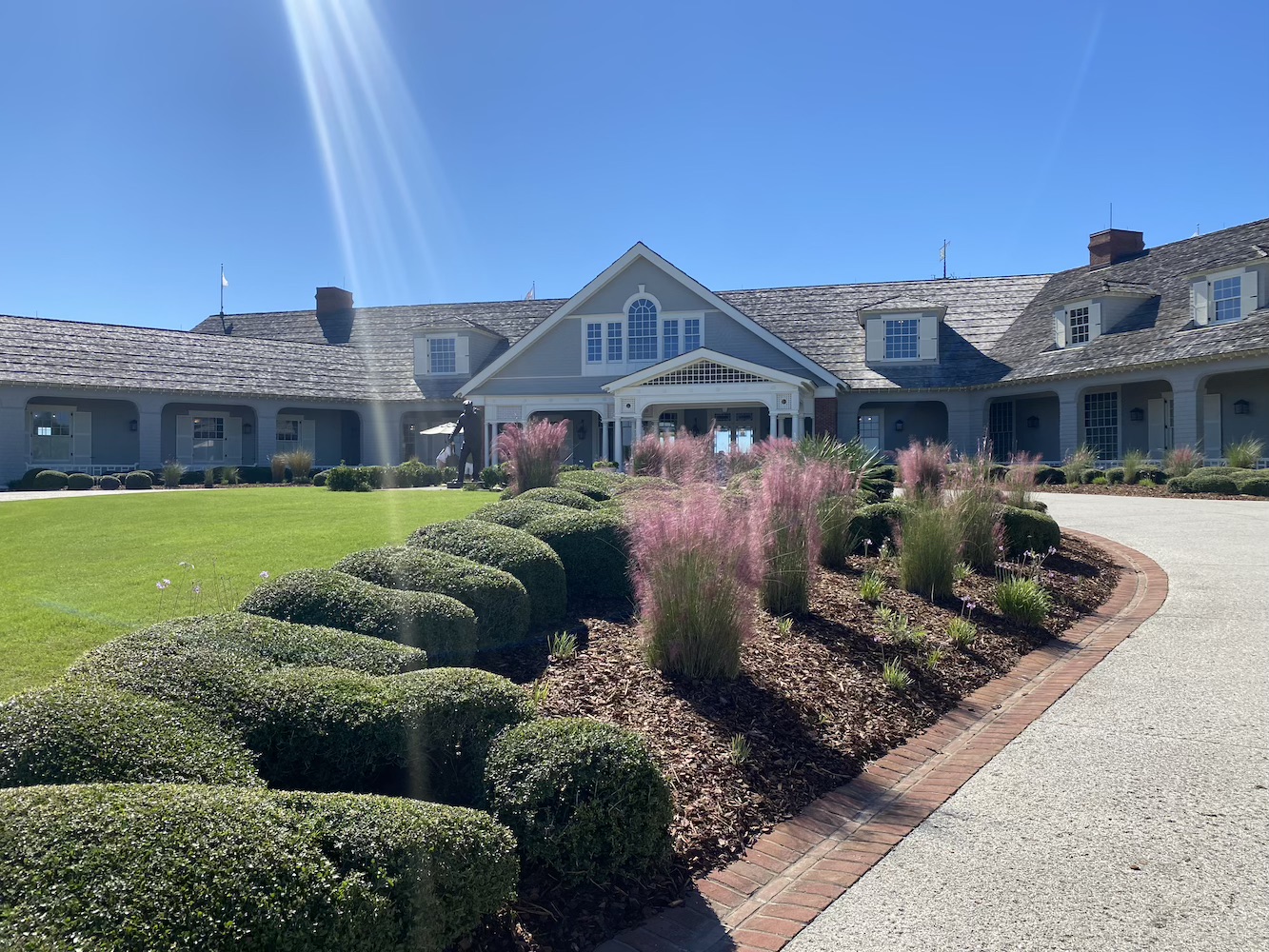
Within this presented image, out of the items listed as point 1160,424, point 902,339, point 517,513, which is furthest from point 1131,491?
point 517,513

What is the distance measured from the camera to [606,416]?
87.1ft

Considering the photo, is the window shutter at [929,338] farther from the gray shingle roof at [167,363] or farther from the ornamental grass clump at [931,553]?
the ornamental grass clump at [931,553]

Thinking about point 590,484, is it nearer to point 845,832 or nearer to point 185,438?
point 845,832

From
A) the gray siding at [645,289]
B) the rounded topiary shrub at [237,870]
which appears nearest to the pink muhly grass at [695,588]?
the rounded topiary shrub at [237,870]

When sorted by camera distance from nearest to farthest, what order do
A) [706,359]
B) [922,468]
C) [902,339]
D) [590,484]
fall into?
1. [922,468]
2. [590,484]
3. [706,359]
4. [902,339]

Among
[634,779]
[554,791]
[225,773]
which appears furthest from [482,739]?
[225,773]

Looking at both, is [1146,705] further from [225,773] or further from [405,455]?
[405,455]

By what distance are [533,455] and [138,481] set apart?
1665 cm

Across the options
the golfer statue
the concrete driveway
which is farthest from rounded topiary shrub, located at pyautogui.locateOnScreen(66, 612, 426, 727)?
the golfer statue

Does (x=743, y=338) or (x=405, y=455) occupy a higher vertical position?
(x=743, y=338)

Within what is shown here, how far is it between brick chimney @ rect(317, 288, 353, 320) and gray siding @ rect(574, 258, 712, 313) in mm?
14580

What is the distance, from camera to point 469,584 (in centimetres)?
555

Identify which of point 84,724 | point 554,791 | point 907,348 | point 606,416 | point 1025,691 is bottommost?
point 1025,691

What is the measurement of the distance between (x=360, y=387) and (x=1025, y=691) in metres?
28.2
